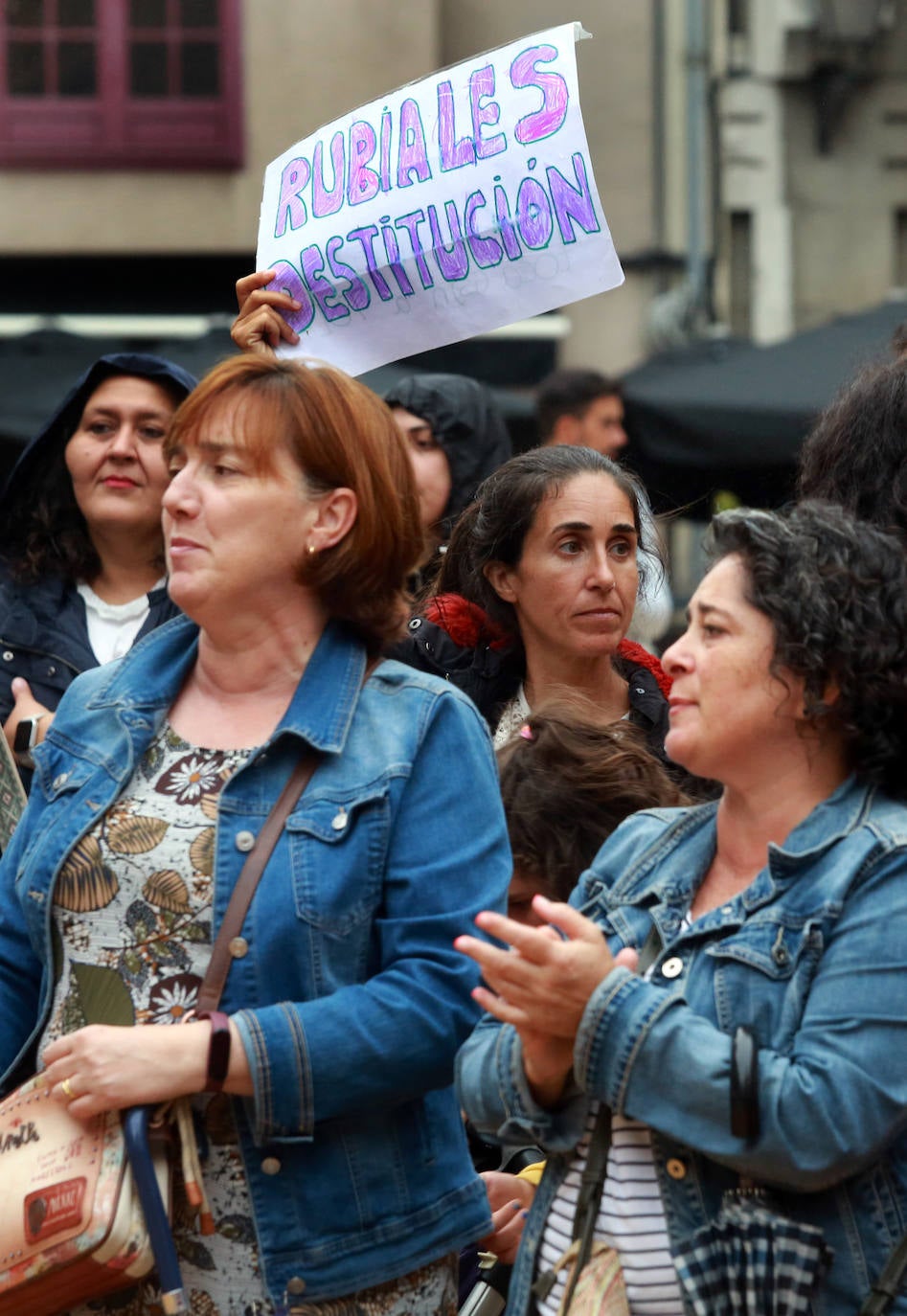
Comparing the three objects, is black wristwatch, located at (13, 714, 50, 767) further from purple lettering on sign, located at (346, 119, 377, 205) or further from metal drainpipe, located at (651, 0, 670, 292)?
metal drainpipe, located at (651, 0, 670, 292)

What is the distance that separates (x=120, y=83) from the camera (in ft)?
47.0

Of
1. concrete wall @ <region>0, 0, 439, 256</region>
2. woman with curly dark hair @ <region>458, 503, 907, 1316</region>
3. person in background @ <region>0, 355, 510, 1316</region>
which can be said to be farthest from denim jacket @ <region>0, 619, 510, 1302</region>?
concrete wall @ <region>0, 0, 439, 256</region>

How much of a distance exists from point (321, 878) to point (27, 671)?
5.28 ft

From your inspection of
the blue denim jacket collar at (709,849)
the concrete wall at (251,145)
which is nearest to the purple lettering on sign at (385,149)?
the blue denim jacket collar at (709,849)

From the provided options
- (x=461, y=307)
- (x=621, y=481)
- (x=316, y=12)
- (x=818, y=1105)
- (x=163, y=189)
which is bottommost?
A: (x=818, y=1105)

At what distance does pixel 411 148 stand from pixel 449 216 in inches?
5.8

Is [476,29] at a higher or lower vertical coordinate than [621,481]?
higher

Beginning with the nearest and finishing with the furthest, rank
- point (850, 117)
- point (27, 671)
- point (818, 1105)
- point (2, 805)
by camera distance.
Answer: point (818, 1105), point (2, 805), point (27, 671), point (850, 117)

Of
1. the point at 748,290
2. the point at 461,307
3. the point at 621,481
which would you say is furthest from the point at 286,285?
the point at 748,290

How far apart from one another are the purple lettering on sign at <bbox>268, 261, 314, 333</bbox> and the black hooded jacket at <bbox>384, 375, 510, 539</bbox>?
1690 mm

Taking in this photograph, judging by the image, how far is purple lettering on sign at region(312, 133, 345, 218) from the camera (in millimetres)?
3553

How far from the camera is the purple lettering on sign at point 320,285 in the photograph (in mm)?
3481

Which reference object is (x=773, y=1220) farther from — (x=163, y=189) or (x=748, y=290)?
(x=748, y=290)

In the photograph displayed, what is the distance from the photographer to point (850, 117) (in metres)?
15.0
